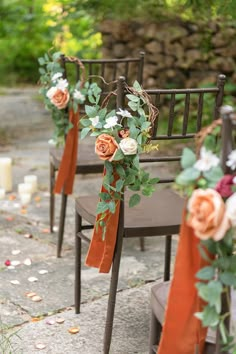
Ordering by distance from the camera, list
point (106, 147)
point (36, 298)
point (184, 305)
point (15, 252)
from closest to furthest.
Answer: point (184, 305)
point (106, 147)
point (36, 298)
point (15, 252)

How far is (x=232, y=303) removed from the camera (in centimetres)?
206

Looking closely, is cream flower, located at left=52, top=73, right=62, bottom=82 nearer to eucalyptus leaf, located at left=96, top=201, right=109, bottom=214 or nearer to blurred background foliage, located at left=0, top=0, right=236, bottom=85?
eucalyptus leaf, located at left=96, top=201, right=109, bottom=214

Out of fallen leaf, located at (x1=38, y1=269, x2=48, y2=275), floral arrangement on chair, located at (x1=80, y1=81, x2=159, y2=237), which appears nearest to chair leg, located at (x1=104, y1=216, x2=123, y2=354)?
floral arrangement on chair, located at (x1=80, y1=81, x2=159, y2=237)

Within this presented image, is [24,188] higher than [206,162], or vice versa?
[206,162]

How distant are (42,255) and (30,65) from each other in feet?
18.6

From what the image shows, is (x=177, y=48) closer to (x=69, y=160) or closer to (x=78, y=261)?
(x=69, y=160)

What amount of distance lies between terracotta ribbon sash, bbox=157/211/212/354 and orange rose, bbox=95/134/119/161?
66 cm

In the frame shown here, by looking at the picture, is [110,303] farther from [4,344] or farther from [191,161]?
[191,161]

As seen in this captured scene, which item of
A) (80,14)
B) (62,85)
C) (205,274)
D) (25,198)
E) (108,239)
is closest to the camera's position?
(205,274)

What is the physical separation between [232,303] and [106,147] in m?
0.65

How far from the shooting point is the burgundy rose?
5.57 ft

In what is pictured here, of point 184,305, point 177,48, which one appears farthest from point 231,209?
point 177,48

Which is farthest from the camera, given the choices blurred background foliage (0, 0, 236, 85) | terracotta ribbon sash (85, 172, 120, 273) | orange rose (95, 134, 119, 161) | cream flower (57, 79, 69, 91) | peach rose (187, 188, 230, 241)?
blurred background foliage (0, 0, 236, 85)

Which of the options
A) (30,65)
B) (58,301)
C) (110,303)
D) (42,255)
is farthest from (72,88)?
(30,65)
